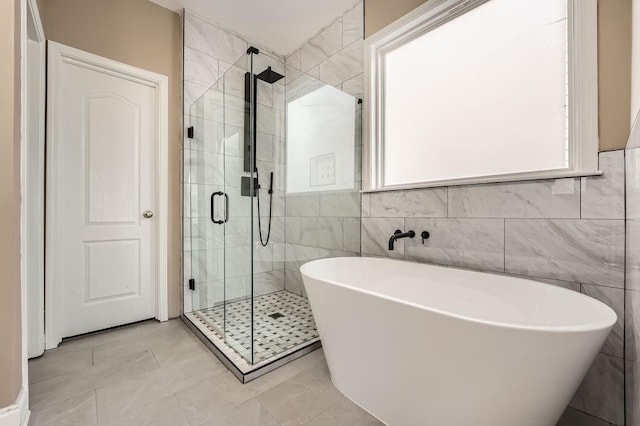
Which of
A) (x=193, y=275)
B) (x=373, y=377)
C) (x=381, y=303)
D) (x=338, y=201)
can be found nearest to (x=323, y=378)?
(x=373, y=377)

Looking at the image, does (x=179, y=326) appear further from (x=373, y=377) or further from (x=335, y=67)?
(x=335, y=67)

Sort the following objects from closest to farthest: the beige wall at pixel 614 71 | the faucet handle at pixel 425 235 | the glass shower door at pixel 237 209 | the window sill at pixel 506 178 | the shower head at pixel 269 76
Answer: the beige wall at pixel 614 71 < the window sill at pixel 506 178 < the faucet handle at pixel 425 235 < the glass shower door at pixel 237 209 < the shower head at pixel 269 76

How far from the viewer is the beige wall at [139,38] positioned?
1.95 metres

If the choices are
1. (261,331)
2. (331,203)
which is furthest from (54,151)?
(331,203)

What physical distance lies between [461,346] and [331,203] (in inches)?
64.1

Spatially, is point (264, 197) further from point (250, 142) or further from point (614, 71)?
point (614, 71)

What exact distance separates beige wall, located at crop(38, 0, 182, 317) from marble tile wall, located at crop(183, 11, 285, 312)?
10cm

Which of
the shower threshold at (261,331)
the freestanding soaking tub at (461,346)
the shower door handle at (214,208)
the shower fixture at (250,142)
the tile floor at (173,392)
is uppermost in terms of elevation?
the shower fixture at (250,142)

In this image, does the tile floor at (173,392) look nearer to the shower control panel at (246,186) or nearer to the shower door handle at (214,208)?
the shower door handle at (214,208)

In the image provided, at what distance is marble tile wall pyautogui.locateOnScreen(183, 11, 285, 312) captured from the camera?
208cm

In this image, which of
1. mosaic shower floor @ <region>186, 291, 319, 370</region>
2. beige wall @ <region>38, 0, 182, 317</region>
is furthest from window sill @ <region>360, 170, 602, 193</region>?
beige wall @ <region>38, 0, 182, 317</region>

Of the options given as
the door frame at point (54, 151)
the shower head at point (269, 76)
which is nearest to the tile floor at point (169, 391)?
the door frame at point (54, 151)

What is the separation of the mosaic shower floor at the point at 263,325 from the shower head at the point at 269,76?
1.74m

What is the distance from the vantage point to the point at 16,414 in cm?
110
